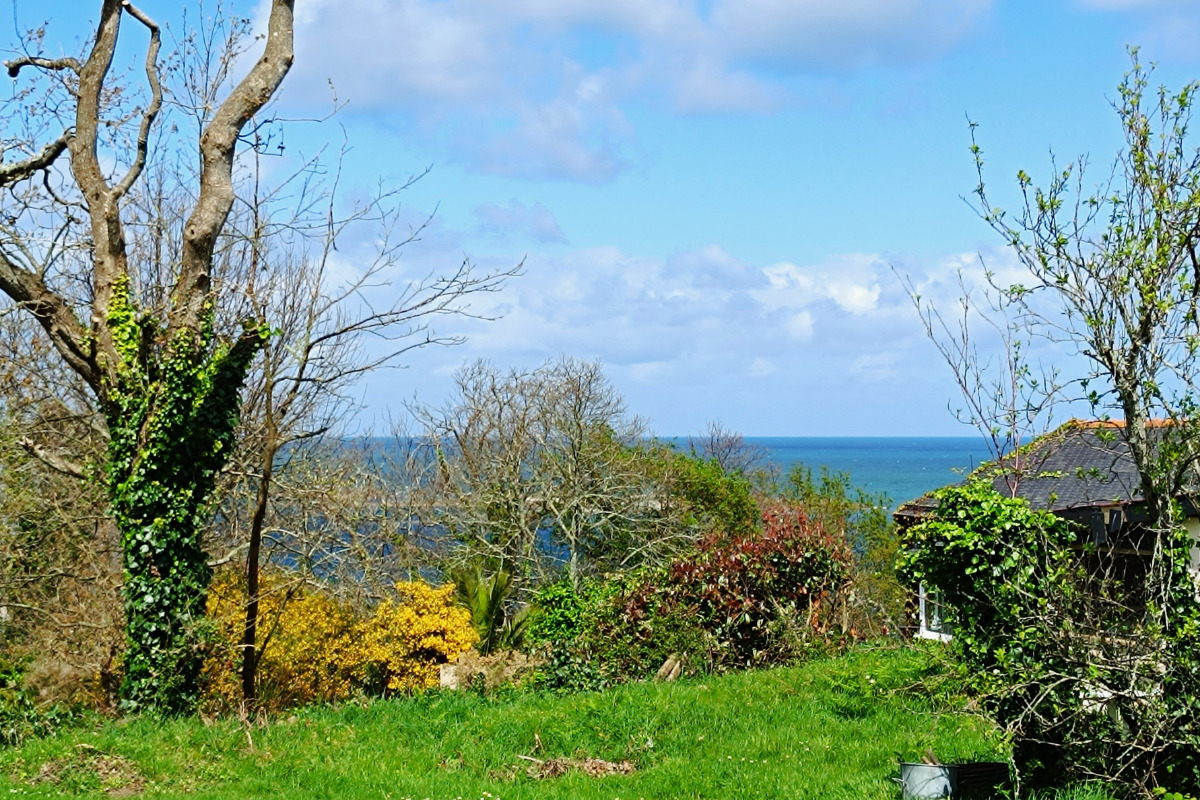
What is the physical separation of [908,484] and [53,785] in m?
120

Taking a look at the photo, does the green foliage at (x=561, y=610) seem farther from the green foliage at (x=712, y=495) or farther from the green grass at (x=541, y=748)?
the green foliage at (x=712, y=495)

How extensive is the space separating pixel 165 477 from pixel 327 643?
3.98 m

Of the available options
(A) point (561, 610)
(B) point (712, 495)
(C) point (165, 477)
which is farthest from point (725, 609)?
(B) point (712, 495)

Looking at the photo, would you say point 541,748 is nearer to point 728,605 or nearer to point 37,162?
point 728,605

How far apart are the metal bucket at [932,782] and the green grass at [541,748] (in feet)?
0.63

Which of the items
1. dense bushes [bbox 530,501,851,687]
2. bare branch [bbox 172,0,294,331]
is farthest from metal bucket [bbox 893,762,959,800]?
bare branch [bbox 172,0,294,331]

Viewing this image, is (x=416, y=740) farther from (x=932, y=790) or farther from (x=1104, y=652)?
(x=1104, y=652)

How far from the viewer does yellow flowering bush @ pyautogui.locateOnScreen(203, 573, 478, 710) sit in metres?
12.8

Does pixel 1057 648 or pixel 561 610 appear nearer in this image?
pixel 1057 648

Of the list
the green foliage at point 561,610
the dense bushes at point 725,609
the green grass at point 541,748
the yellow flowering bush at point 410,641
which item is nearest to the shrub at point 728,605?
the dense bushes at point 725,609

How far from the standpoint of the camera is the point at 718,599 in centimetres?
1498

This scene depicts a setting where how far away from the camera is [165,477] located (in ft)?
37.7

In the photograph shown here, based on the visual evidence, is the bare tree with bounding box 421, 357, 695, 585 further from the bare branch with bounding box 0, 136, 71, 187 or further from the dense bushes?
the bare branch with bounding box 0, 136, 71, 187

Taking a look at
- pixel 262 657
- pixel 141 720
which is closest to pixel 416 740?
pixel 141 720
